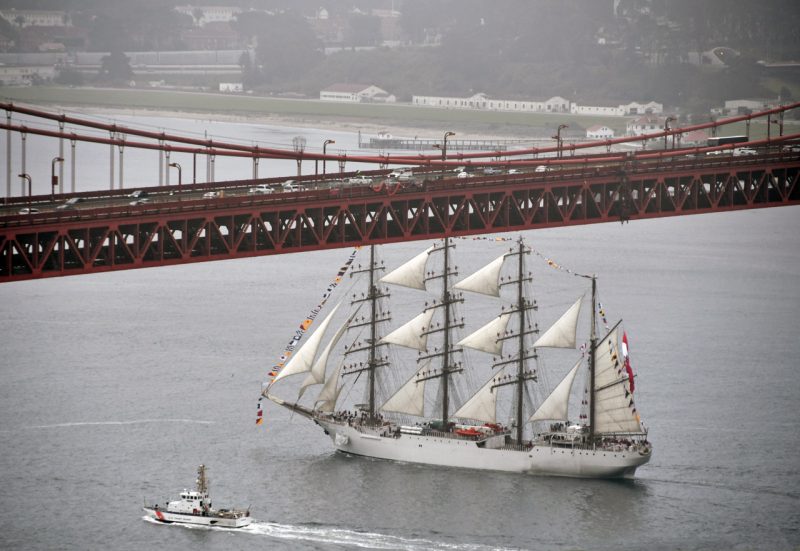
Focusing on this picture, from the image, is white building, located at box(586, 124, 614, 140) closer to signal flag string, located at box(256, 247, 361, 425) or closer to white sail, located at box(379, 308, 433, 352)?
signal flag string, located at box(256, 247, 361, 425)

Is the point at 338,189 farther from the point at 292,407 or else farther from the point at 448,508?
the point at 448,508

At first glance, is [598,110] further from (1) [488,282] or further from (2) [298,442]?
(2) [298,442]

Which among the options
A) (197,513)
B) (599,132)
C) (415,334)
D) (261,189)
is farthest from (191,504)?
(599,132)

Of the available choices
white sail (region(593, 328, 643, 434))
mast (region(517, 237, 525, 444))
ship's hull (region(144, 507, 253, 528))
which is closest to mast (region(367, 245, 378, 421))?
mast (region(517, 237, 525, 444))

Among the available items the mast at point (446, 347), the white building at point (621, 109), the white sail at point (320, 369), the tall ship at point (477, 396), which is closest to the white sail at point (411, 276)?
the tall ship at point (477, 396)

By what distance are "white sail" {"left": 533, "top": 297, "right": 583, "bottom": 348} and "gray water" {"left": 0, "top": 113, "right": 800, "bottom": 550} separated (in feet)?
12.6

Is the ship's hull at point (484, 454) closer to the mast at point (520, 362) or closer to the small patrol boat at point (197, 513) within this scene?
the mast at point (520, 362)

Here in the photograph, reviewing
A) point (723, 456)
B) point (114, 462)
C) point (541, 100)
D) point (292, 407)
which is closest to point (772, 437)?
point (723, 456)

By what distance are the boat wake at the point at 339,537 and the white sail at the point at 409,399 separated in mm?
12200

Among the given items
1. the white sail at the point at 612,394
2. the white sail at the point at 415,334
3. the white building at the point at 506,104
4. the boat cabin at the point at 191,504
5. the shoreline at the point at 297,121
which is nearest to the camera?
the boat cabin at the point at 191,504

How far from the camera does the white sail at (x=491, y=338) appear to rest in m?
72.5

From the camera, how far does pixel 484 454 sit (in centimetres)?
6956

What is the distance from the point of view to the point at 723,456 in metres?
66.5

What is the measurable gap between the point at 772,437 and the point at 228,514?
2037cm
